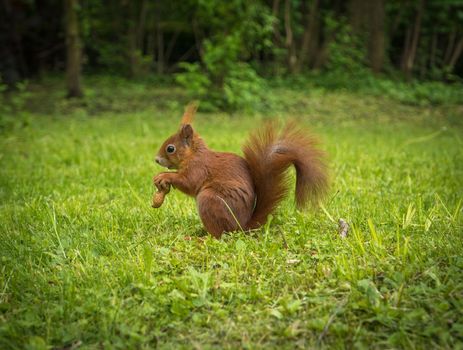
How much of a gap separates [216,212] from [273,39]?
43.9ft

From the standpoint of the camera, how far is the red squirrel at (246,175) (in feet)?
8.43

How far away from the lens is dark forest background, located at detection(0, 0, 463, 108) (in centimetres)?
1295

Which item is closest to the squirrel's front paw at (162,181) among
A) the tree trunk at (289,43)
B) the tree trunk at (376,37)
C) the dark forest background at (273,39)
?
the dark forest background at (273,39)

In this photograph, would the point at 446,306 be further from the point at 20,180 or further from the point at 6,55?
the point at 6,55

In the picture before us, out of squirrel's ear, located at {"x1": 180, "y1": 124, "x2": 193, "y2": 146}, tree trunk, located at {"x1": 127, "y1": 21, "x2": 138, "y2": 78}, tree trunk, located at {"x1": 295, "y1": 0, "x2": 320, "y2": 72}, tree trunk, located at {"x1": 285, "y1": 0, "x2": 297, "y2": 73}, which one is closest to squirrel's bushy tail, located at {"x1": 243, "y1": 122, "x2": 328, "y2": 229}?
squirrel's ear, located at {"x1": 180, "y1": 124, "x2": 193, "y2": 146}

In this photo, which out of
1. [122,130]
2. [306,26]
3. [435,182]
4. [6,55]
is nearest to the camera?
[435,182]

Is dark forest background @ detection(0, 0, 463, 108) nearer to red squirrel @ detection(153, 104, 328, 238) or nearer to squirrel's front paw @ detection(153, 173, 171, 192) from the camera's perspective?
red squirrel @ detection(153, 104, 328, 238)

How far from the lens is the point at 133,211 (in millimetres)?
3199

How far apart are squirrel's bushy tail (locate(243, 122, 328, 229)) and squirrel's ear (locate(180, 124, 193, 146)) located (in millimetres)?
306

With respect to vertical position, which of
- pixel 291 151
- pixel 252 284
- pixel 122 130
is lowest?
pixel 122 130

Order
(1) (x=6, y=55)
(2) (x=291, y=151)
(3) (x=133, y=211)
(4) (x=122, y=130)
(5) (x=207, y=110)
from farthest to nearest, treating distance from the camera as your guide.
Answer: (1) (x=6, y=55) < (5) (x=207, y=110) < (4) (x=122, y=130) < (3) (x=133, y=211) < (2) (x=291, y=151)

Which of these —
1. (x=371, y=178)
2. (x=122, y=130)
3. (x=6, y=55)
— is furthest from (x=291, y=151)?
(x=6, y=55)

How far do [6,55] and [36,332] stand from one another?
34.8ft

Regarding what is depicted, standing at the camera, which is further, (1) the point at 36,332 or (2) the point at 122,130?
(2) the point at 122,130
